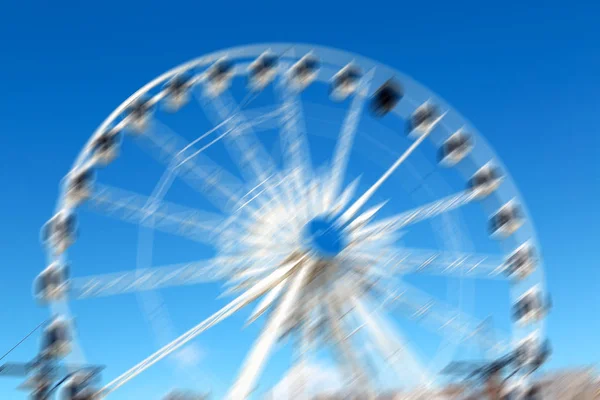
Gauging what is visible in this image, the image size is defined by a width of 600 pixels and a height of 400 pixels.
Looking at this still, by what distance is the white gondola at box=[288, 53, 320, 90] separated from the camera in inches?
835

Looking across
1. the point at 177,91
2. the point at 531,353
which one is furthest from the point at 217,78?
the point at 531,353

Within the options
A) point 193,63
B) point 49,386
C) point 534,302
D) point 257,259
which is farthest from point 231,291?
point 534,302

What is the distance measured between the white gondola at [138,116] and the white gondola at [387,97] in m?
6.47

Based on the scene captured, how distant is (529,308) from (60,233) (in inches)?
490

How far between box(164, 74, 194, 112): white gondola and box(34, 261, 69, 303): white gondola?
17.6ft

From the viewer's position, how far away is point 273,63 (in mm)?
21266

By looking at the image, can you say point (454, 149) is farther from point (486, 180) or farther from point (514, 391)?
point (514, 391)

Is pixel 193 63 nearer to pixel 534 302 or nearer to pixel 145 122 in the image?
pixel 145 122

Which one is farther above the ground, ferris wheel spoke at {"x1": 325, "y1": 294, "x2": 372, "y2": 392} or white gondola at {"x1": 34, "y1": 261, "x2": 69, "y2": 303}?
white gondola at {"x1": 34, "y1": 261, "x2": 69, "y2": 303}

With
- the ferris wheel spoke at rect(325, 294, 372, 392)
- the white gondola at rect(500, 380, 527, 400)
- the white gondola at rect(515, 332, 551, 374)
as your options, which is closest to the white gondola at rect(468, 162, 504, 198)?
the white gondola at rect(515, 332, 551, 374)

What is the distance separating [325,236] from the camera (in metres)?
17.6

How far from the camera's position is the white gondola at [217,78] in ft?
68.1

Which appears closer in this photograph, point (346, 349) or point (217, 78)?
point (346, 349)

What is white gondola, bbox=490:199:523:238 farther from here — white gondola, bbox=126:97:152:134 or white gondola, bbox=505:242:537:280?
white gondola, bbox=126:97:152:134
